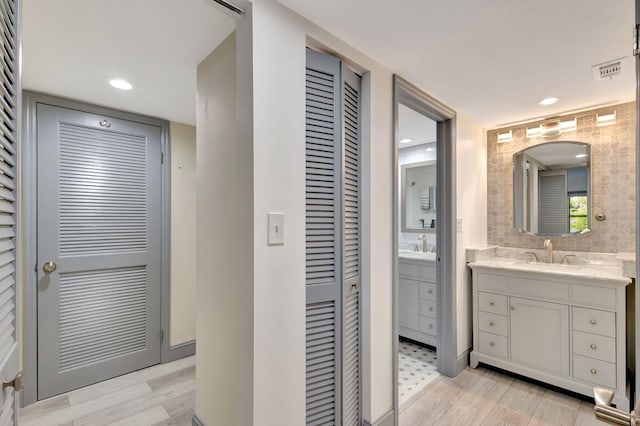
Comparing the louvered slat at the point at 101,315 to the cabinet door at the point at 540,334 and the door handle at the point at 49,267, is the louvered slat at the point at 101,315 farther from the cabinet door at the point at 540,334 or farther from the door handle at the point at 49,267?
the cabinet door at the point at 540,334

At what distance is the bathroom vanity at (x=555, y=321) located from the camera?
2129 mm

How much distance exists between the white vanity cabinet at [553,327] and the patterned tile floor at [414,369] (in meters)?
0.44

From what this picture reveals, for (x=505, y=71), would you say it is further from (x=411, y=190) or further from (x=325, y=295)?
(x=411, y=190)

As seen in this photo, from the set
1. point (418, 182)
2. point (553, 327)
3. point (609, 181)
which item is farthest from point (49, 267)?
point (609, 181)

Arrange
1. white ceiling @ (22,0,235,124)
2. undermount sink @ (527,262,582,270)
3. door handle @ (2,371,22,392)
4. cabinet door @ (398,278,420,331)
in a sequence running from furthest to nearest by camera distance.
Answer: cabinet door @ (398,278,420,331) → undermount sink @ (527,262,582,270) → white ceiling @ (22,0,235,124) → door handle @ (2,371,22,392)

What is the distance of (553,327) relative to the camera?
2.38 meters

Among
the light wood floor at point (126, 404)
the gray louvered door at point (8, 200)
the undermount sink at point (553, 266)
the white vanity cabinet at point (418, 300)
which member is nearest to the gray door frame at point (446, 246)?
the white vanity cabinet at point (418, 300)

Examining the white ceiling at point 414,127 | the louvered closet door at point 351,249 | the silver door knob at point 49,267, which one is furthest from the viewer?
the white ceiling at point 414,127

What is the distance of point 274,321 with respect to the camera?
1277mm

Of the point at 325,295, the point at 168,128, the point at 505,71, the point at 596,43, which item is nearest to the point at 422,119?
the point at 505,71

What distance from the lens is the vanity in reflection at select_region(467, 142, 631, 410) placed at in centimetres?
215

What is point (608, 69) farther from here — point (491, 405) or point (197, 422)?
point (197, 422)

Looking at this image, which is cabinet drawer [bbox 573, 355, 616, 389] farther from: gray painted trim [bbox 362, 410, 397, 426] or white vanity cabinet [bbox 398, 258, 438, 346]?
gray painted trim [bbox 362, 410, 397, 426]

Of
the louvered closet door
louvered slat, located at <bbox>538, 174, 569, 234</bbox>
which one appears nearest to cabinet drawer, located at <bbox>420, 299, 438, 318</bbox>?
louvered slat, located at <bbox>538, 174, 569, 234</bbox>
